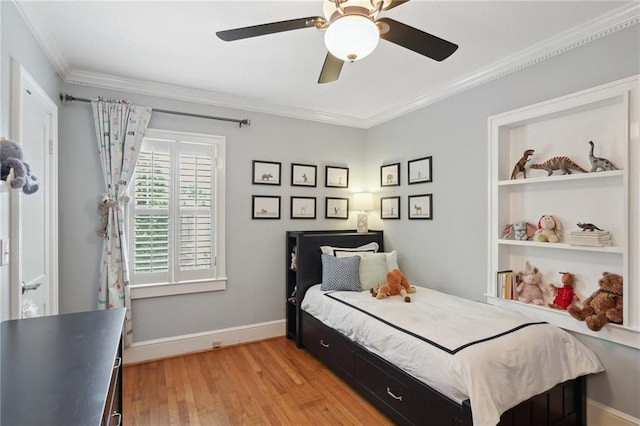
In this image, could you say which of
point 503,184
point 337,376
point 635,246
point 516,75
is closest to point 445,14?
point 516,75

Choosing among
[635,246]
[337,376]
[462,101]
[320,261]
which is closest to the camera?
[635,246]

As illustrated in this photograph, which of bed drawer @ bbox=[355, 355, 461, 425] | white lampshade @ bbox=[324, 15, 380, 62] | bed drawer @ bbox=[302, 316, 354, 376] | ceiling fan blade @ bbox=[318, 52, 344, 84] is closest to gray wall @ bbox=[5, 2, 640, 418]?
bed drawer @ bbox=[302, 316, 354, 376]

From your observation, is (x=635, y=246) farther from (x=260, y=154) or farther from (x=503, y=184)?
(x=260, y=154)

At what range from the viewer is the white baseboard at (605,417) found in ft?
6.48

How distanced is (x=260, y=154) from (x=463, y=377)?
2.86 m

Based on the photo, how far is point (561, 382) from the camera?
1970mm

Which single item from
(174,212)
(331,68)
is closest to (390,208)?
(331,68)

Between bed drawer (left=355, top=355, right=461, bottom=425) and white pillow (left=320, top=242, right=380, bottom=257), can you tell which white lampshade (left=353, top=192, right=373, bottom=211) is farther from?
bed drawer (left=355, top=355, right=461, bottom=425)

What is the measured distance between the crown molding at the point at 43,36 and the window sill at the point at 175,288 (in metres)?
1.97

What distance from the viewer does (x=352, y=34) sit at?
1.36 metres

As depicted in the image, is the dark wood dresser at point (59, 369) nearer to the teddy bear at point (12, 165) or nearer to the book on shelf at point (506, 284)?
the teddy bear at point (12, 165)

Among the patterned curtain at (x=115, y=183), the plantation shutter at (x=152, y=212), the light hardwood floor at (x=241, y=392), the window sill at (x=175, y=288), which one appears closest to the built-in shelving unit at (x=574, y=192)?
the light hardwood floor at (x=241, y=392)

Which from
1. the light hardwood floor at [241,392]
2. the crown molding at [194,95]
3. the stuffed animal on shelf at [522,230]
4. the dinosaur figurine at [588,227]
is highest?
the crown molding at [194,95]

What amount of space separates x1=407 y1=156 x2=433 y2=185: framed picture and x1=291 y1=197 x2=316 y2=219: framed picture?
1184mm
